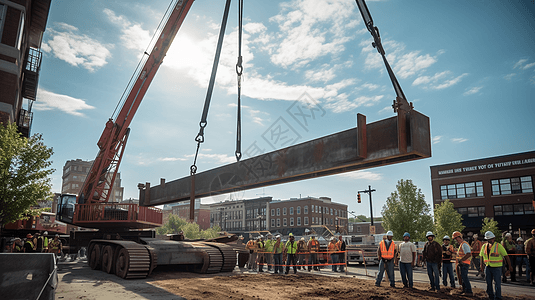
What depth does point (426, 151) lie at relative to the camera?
7566mm

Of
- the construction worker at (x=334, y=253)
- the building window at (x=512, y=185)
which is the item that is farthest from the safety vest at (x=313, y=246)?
the building window at (x=512, y=185)

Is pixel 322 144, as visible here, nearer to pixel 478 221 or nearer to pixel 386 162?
pixel 386 162

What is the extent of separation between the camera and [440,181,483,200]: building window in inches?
1887

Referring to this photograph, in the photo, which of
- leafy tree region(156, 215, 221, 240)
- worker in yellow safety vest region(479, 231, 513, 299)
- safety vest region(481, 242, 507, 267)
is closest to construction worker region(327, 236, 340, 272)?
worker in yellow safety vest region(479, 231, 513, 299)

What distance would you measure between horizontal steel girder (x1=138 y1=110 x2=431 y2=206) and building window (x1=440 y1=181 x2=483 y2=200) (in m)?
46.2

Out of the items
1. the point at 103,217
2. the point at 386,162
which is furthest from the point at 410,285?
the point at 103,217

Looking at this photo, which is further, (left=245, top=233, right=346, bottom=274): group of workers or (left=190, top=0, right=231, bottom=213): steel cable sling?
(left=245, top=233, right=346, bottom=274): group of workers

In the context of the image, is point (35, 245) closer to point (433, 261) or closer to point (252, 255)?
point (252, 255)

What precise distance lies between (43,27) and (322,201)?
6767cm

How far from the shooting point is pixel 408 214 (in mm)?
35688

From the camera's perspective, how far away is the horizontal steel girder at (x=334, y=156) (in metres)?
7.45

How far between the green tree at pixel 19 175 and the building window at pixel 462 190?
47991 millimetres

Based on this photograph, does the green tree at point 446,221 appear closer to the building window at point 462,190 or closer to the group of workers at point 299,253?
the building window at point 462,190

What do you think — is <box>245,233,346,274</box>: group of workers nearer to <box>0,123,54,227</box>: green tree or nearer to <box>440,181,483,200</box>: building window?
<box>0,123,54,227</box>: green tree
